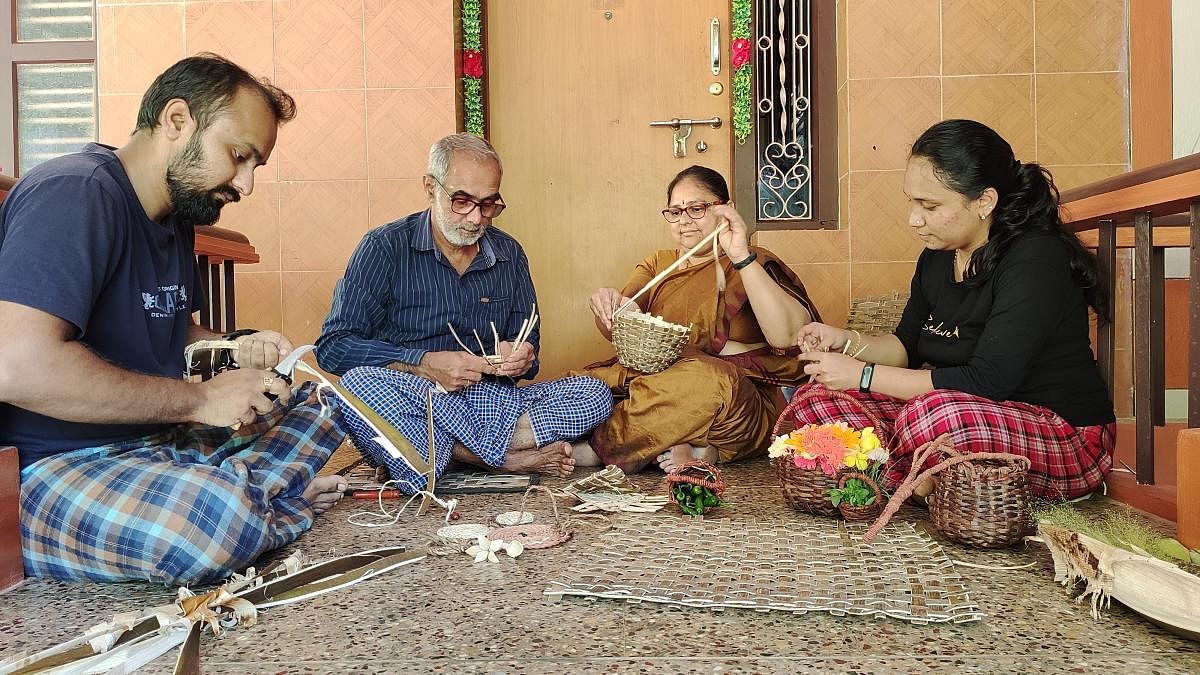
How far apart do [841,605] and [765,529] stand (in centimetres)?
58

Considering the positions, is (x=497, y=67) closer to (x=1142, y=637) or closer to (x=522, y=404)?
(x=522, y=404)

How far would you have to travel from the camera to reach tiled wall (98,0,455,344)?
442 centimetres

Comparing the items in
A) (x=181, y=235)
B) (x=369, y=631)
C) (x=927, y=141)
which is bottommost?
(x=369, y=631)

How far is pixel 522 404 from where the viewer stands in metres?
3.13

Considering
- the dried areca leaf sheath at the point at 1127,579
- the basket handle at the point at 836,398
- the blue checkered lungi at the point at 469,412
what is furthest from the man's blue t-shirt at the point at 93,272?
the dried areca leaf sheath at the point at 1127,579

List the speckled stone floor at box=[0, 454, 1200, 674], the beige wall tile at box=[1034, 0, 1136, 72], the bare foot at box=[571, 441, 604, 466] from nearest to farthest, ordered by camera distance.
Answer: the speckled stone floor at box=[0, 454, 1200, 674]
the bare foot at box=[571, 441, 604, 466]
the beige wall tile at box=[1034, 0, 1136, 72]

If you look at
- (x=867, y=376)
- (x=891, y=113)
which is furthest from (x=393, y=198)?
(x=867, y=376)

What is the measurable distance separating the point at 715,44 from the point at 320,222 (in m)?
2.24

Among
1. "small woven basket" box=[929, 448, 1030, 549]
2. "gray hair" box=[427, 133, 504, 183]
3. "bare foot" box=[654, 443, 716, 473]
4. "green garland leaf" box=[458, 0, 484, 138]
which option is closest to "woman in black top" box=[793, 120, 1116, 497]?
Result: "small woven basket" box=[929, 448, 1030, 549]

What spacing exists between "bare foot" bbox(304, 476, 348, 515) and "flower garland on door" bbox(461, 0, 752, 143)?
251 cm

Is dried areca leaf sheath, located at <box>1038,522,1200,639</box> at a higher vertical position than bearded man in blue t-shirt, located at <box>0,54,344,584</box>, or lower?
lower

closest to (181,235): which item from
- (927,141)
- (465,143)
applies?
(465,143)

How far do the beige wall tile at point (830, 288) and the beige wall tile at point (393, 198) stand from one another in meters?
1.98

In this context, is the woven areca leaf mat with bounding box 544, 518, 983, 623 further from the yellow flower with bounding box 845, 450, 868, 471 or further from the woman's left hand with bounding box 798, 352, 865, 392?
the woman's left hand with bounding box 798, 352, 865, 392
